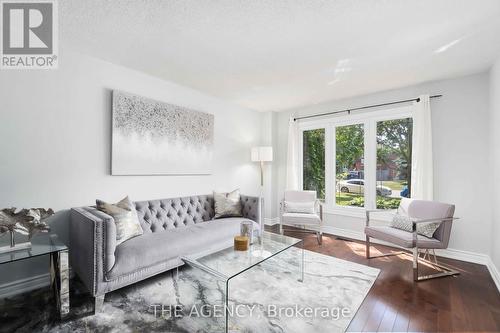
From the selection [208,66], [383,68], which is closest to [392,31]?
[383,68]

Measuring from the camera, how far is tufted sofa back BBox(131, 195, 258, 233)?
2.91 meters

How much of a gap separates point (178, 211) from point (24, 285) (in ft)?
5.33

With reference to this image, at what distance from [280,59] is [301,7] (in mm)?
869

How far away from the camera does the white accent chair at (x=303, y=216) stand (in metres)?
3.73

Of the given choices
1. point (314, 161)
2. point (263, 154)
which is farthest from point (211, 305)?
point (314, 161)

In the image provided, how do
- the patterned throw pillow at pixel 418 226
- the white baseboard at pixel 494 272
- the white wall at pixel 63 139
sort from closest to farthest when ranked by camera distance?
the white wall at pixel 63 139 → the white baseboard at pixel 494 272 → the patterned throw pillow at pixel 418 226

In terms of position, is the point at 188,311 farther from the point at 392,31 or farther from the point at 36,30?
the point at 392,31

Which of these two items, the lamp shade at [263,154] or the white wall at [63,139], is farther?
the lamp shade at [263,154]

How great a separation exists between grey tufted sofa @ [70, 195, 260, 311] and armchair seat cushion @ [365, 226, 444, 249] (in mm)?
1802

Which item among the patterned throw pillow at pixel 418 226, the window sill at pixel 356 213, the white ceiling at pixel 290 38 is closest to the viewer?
the white ceiling at pixel 290 38

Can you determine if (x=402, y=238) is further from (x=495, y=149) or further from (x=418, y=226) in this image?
(x=495, y=149)

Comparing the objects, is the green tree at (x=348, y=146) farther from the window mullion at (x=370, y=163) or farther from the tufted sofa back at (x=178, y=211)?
the tufted sofa back at (x=178, y=211)

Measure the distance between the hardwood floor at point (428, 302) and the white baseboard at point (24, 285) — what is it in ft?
9.43

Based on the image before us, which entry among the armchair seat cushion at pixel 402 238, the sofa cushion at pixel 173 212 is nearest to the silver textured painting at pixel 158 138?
the sofa cushion at pixel 173 212
